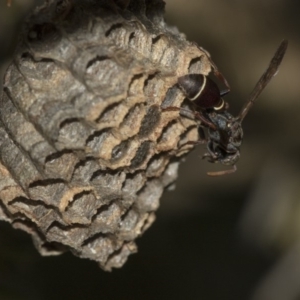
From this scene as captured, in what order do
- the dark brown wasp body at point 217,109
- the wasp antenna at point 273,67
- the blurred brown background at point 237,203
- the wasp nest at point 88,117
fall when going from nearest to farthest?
the wasp nest at point 88,117
the dark brown wasp body at point 217,109
the wasp antenna at point 273,67
the blurred brown background at point 237,203

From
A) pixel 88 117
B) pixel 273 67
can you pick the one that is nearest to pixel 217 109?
pixel 273 67

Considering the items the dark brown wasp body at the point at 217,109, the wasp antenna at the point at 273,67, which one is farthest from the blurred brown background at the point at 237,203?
the wasp antenna at the point at 273,67

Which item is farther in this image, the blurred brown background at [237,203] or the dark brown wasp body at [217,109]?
the blurred brown background at [237,203]

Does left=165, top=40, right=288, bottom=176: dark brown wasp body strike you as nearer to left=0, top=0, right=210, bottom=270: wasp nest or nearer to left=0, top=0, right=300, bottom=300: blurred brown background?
left=0, top=0, right=210, bottom=270: wasp nest

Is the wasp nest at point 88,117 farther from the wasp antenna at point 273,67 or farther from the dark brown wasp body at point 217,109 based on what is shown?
the wasp antenna at point 273,67

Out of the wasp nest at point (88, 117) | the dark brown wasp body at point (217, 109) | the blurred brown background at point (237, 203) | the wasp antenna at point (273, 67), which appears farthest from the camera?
the blurred brown background at point (237, 203)

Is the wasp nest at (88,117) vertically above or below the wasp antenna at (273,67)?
below
